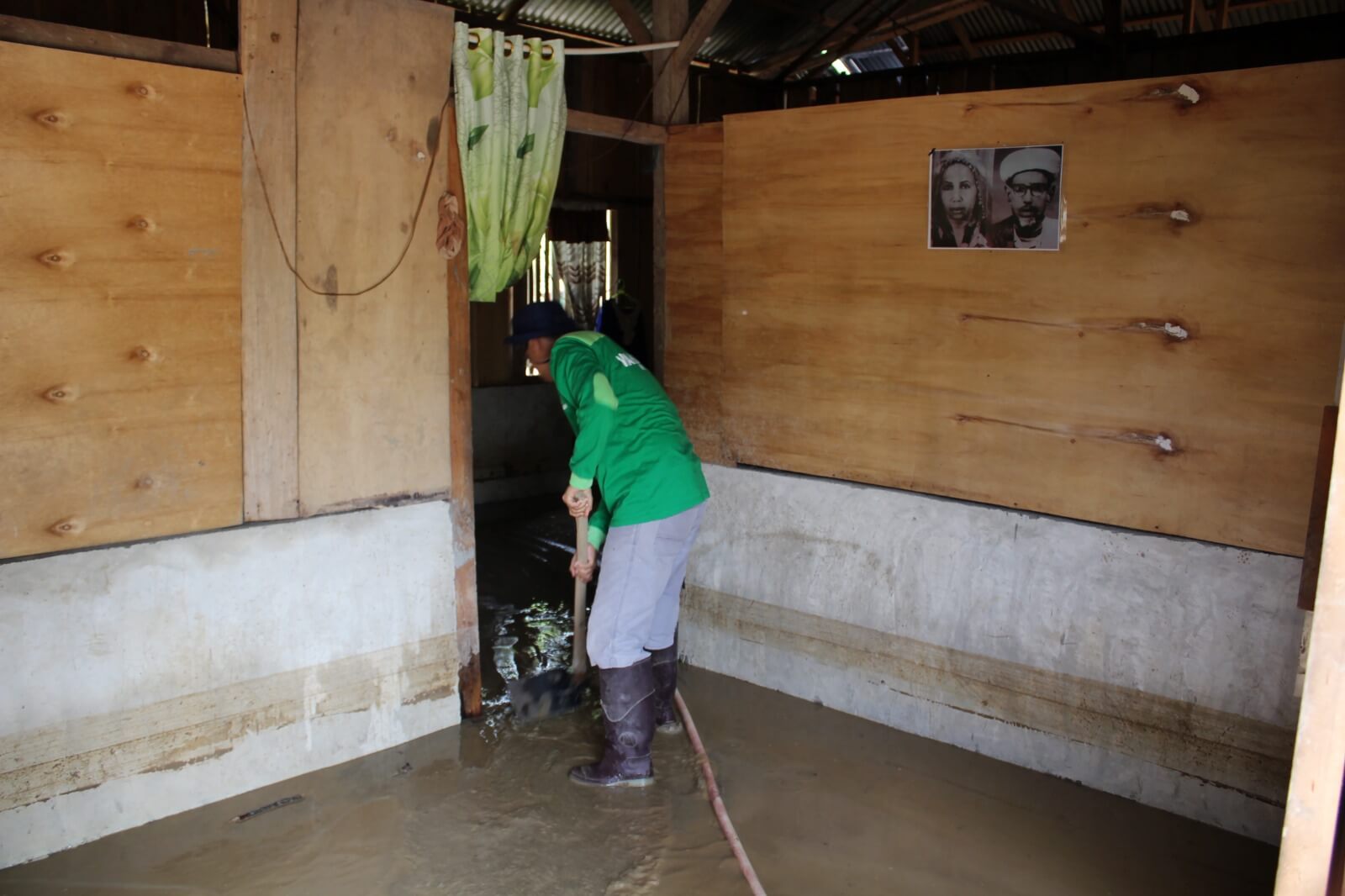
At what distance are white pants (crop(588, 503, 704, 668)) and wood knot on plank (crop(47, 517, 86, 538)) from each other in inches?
67.3

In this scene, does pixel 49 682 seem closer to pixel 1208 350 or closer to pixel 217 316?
pixel 217 316

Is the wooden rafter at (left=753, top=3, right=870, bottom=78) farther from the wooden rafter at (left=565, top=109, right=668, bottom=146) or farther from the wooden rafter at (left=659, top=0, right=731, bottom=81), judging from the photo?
the wooden rafter at (left=565, top=109, right=668, bottom=146)

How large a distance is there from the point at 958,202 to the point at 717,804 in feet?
8.06

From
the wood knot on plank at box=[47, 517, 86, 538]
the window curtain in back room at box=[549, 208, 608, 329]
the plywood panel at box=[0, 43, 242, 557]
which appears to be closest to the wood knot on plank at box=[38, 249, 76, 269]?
the plywood panel at box=[0, 43, 242, 557]

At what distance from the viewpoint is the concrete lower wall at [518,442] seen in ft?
28.8

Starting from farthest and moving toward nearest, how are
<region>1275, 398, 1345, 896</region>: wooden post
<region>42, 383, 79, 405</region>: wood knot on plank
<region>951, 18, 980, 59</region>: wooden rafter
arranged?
<region>951, 18, 980, 59</region>: wooden rafter
<region>42, 383, 79, 405</region>: wood knot on plank
<region>1275, 398, 1345, 896</region>: wooden post

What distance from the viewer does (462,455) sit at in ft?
13.8

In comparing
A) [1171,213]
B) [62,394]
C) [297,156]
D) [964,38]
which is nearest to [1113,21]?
[964,38]

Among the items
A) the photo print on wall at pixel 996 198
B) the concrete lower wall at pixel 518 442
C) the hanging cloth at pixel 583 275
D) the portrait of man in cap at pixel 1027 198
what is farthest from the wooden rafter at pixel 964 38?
the portrait of man in cap at pixel 1027 198

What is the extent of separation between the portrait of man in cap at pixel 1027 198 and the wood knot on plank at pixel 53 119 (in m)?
3.18

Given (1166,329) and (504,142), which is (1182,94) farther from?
(504,142)

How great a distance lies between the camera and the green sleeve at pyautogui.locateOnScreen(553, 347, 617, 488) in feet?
11.9

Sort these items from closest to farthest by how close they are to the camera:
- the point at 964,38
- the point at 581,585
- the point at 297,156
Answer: the point at 297,156 < the point at 581,585 < the point at 964,38

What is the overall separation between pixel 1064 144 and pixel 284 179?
2.82 m
